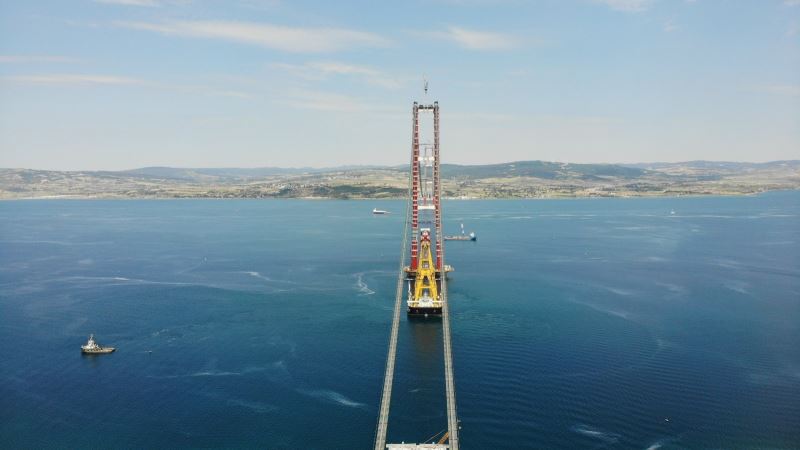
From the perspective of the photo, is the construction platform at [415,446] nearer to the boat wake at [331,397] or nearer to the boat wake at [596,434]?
the boat wake at [331,397]

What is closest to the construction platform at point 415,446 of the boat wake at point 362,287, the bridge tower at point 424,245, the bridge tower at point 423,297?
the bridge tower at point 423,297

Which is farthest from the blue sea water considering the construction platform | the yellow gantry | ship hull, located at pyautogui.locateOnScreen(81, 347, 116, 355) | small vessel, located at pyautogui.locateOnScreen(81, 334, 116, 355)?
the yellow gantry

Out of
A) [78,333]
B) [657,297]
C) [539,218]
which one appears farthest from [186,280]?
[539,218]

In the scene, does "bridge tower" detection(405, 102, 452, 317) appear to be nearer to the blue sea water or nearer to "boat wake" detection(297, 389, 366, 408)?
the blue sea water

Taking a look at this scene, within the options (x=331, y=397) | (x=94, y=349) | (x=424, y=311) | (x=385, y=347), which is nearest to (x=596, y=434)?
(x=331, y=397)

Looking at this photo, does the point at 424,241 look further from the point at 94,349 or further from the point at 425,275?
the point at 94,349

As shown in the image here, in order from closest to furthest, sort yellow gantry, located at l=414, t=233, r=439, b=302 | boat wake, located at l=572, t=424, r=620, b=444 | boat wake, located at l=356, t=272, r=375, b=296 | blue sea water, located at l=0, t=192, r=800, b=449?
boat wake, located at l=572, t=424, r=620, b=444, blue sea water, located at l=0, t=192, r=800, b=449, yellow gantry, located at l=414, t=233, r=439, b=302, boat wake, located at l=356, t=272, r=375, b=296

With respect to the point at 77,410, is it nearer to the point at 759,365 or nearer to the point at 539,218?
the point at 759,365
